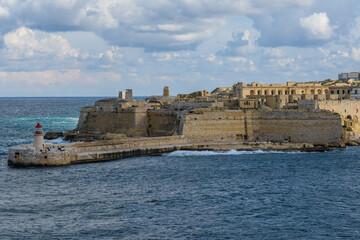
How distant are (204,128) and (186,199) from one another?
71.9ft

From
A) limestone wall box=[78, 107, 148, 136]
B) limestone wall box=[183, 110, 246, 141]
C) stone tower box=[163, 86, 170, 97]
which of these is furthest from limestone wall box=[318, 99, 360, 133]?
stone tower box=[163, 86, 170, 97]

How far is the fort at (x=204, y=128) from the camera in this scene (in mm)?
43219

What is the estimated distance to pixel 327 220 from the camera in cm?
2636

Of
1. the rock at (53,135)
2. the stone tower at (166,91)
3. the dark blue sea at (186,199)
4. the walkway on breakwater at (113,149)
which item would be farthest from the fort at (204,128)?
the stone tower at (166,91)

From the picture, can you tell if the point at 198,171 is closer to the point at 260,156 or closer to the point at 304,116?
the point at 260,156

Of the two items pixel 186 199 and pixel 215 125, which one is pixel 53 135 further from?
pixel 186 199

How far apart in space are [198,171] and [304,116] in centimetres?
1675

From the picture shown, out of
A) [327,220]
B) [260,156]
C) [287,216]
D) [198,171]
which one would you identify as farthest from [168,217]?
[260,156]

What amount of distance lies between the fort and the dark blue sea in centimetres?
215

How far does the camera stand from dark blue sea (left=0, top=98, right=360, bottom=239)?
81.0 ft

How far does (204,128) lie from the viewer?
51812 millimetres

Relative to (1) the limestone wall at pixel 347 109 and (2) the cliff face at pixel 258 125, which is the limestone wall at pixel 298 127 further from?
(1) the limestone wall at pixel 347 109

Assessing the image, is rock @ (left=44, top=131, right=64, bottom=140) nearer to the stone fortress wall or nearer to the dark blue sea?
the stone fortress wall

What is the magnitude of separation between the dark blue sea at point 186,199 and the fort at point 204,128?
2148 millimetres
